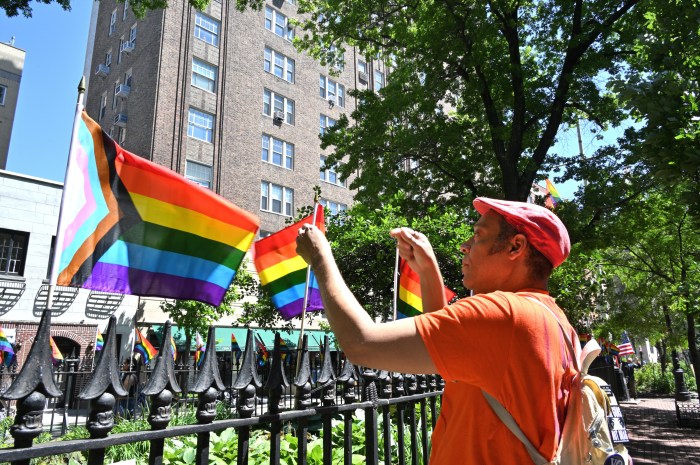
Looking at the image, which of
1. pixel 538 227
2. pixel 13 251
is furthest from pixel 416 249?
pixel 13 251

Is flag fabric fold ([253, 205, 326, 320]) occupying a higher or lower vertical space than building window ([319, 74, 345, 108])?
lower

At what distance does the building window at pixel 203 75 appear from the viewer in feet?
93.9

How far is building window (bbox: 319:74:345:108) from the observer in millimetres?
36250

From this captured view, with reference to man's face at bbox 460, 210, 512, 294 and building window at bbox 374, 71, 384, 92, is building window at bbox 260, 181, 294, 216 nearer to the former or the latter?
building window at bbox 374, 71, 384, 92

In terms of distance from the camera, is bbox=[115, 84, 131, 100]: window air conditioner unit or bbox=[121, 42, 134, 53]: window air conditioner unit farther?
bbox=[121, 42, 134, 53]: window air conditioner unit

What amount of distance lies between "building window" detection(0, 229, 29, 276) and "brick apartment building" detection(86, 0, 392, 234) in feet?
27.4

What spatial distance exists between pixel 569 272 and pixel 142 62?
25547 millimetres

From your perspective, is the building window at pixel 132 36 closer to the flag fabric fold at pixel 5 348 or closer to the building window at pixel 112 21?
the building window at pixel 112 21

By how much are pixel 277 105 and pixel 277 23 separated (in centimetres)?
583

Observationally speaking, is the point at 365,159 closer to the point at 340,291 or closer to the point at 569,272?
the point at 569,272

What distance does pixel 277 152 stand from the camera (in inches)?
1248

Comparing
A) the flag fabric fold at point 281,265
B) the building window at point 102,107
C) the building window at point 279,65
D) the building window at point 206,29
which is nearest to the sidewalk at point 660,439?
the flag fabric fold at point 281,265

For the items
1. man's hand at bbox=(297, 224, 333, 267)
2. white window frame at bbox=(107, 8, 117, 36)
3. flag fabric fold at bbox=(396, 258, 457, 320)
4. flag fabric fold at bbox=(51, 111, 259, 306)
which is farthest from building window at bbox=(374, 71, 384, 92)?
man's hand at bbox=(297, 224, 333, 267)

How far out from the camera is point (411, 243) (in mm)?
2445
